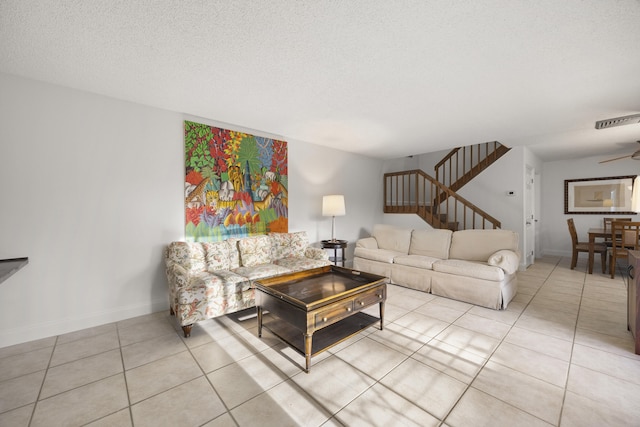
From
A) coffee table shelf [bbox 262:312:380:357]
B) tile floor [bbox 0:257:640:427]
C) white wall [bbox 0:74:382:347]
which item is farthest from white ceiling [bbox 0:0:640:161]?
tile floor [bbox 0:257:640:427]

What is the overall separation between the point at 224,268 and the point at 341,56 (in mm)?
2655

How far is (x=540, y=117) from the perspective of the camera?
3.51 m

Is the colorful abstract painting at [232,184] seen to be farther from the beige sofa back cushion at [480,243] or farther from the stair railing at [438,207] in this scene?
the stair railing at [438,207]

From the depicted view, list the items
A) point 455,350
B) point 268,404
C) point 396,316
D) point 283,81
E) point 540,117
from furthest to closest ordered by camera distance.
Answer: point 540,117
point 396,316
point 283,81
point 455,350
point 268,404

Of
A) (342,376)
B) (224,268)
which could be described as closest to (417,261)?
→ (342,376)

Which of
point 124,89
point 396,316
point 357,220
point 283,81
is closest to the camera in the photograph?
point 283,81

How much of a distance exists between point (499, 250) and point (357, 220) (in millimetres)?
2741

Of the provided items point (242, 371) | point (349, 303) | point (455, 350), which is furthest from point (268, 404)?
point (455, 350)

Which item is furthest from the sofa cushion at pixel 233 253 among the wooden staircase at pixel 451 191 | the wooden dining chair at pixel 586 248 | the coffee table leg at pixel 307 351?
the wooden dining chair at pixel 586 248

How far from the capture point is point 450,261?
146 inches

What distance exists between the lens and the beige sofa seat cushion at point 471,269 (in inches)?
125

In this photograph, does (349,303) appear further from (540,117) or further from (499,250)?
(540,117)

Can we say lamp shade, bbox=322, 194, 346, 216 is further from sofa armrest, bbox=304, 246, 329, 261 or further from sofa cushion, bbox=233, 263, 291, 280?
sofa cushion, bbox=233, 263, 291, 280

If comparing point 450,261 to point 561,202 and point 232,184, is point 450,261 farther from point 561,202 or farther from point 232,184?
point 561,202
